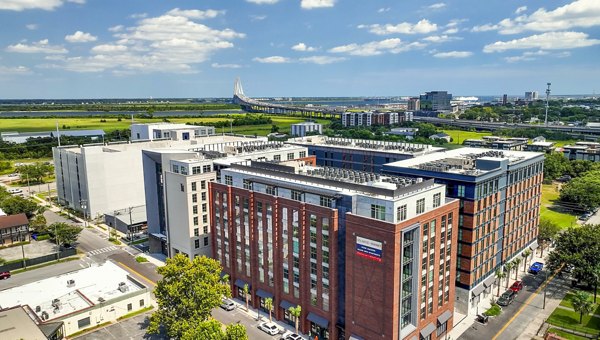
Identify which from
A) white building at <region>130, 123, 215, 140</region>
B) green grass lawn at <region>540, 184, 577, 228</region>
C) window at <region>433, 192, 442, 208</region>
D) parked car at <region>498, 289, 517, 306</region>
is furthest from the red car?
white building at <region>130, 123, 215, 140</region>

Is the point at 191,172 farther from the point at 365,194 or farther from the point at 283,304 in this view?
the point at 365,194

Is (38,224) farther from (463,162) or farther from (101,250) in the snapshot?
(463,162)

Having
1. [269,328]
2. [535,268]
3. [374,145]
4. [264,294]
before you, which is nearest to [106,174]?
[264,294]

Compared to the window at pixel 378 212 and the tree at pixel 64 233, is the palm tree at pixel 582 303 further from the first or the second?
the tree at pixel 64 233

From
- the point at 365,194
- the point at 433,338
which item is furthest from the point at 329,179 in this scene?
the point at 433,338

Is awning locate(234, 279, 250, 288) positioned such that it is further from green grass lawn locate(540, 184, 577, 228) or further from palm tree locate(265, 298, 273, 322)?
green grass lawn locate(540, 184, 577, 228)

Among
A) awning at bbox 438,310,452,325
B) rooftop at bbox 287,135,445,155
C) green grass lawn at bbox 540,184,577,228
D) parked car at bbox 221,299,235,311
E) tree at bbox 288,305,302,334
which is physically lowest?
parked car at bbox 221,299,235,311
